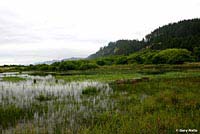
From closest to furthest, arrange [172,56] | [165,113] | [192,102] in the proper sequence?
[165,113] < [192,102] < [172,56]

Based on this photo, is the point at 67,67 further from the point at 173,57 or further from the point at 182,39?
the point at 182,39

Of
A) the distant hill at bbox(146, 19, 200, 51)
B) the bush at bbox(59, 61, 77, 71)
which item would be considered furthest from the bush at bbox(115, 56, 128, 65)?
the distant hill at bbox(146, 19, 200, 51)

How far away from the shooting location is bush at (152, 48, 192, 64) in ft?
330

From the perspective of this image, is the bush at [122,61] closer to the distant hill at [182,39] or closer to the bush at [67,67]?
the bush at [67,67]

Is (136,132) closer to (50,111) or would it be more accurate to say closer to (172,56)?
(50,111)

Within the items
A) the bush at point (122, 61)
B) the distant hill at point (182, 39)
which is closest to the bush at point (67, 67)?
the bush at point (122, 61)

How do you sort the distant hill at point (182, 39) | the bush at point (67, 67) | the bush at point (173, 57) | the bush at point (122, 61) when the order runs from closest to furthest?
the bush at point (173, 57) < the bush at point (67, 67) < the bush at point (122, 61) < the distant hill at point (182, 39)

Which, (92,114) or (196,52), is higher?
(196,52)

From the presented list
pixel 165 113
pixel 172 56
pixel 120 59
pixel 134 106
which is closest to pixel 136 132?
pixel 165 113

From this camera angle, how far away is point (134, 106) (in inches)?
666

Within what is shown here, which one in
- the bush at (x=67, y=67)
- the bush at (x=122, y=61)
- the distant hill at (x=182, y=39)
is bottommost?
the bush at (x=67, y=67)

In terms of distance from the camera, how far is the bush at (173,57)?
100 metres

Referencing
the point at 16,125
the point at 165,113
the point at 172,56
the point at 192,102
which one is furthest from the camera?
the point at 172,56

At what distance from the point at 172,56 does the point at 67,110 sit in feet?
300
